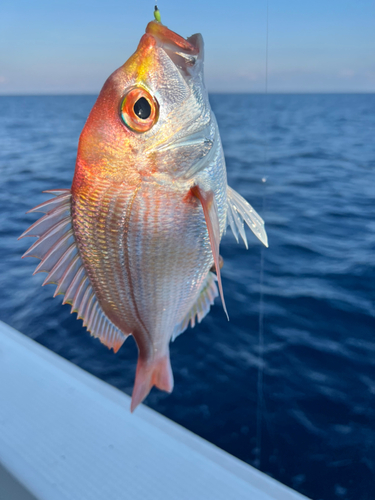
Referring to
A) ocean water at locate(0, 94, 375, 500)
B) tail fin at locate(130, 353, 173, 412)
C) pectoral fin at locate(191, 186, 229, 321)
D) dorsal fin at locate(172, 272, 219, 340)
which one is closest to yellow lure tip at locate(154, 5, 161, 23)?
pectoral fin at locate(191, 186, 229, 321)

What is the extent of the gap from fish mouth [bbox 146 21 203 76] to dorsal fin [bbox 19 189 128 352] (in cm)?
41

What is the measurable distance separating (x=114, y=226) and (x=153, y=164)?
0.58ft

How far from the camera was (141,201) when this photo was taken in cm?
89

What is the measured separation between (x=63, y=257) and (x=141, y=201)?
265 mm

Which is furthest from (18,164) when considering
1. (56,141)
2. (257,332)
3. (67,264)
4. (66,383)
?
(67,264)

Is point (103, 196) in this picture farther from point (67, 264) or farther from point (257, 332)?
point (257, 332)

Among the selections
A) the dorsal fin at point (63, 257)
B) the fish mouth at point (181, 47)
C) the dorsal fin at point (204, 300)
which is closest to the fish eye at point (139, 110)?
the fish mouth at point (181, 47)

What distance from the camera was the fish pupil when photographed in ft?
2.73

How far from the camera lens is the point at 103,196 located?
0.87m

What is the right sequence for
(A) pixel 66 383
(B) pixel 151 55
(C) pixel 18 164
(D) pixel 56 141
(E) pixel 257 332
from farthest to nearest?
1. (D) pixel 56 141
2. (C) pixel 18 164
3. (E) pixel 257 332
4. (A) pixel 66 383
5. (B) pixel 151 55

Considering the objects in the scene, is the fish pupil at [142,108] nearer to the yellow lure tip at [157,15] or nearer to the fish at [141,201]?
the fish at [141,201]

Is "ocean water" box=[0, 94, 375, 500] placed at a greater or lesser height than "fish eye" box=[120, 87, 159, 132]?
lesser

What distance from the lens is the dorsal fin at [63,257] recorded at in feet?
3.09

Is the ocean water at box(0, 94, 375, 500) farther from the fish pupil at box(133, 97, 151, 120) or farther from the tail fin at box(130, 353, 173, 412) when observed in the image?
the fish pupil at box(133, 97, 151, 120)
